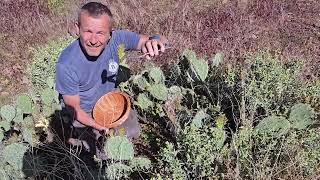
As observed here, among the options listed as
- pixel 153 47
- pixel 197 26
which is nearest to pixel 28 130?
pixel 153 47

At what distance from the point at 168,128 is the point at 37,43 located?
252 cm

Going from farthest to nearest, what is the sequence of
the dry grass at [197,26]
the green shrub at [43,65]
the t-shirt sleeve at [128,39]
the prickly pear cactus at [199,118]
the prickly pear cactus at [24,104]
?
the dry grass at [197,26] → the green shrub at [43,65] → the prickly pear cactus at [24,104] → the t-shirt sleeve at [128,39] → the prickly pear cactus at [199,118]

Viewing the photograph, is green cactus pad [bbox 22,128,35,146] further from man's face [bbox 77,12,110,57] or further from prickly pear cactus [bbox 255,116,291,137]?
prickly pear cactus [bbox 255,116,291,137]

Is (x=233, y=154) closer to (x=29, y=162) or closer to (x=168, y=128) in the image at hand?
(x=168, y=128)

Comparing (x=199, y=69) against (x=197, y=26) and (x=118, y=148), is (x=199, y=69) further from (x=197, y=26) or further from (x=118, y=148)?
(x=197, y=26)

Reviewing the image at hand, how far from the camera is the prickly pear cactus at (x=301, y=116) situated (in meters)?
3.27

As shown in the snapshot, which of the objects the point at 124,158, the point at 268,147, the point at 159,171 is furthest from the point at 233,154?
the point at 124,158

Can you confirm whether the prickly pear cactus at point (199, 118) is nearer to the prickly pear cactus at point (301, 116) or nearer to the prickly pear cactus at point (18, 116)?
the prickly pear cactus at point (301, 116)

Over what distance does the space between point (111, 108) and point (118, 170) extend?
1.96 ft

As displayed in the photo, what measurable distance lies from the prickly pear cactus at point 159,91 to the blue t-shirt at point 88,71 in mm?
329

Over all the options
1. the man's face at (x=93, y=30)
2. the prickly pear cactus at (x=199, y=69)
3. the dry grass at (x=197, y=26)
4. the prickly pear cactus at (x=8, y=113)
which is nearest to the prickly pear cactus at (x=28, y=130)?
the prickly pear cactus at (x=8, y=113)

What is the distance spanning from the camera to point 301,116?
10.8 ft

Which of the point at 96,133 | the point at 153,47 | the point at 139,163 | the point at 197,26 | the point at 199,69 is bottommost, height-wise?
the point at 139,163

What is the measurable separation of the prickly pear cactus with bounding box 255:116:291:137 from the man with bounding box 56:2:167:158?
85cm
